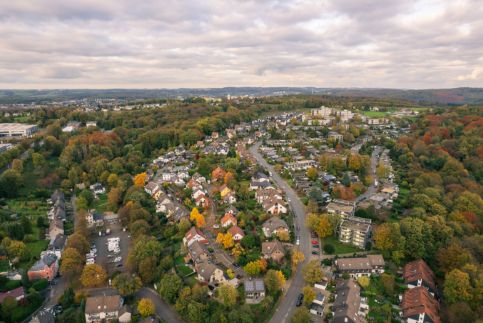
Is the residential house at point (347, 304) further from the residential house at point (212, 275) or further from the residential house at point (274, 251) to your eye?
the residential house at point (212, 275)

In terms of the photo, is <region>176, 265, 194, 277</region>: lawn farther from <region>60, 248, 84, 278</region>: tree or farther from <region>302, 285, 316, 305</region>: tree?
<region>302, 285, 316, 305</region>: tree

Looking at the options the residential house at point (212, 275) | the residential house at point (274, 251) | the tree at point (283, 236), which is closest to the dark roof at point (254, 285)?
the residential house at point (212, 275)

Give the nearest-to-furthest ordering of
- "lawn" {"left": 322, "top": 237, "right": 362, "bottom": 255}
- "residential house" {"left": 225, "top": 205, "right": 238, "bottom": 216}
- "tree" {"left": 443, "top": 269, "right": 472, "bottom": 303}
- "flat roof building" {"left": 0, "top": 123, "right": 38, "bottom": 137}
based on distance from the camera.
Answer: "tree" {"left": 443, "top": 269, "right": 472, "bottom": 303}, "lawn" {"left": 322, "top": 237, "right": 362, "bottom": 255}, "residential house" {"left": 225, "top": 205, "right": 238, "bottom": 216}, "flat roof building" {"left": 0, "top": 123, "right": 38, "bottom": 137}

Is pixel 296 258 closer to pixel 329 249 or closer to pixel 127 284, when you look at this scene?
pixel 329 249

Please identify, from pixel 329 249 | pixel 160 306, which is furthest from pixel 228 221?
pixel 160 306

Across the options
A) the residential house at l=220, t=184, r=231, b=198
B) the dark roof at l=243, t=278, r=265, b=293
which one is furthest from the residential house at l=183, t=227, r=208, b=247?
the residential house at l=220, t=184, r=231, b=198

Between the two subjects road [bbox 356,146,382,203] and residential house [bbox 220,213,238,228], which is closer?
residential house [bbox 220,213,238,228]
